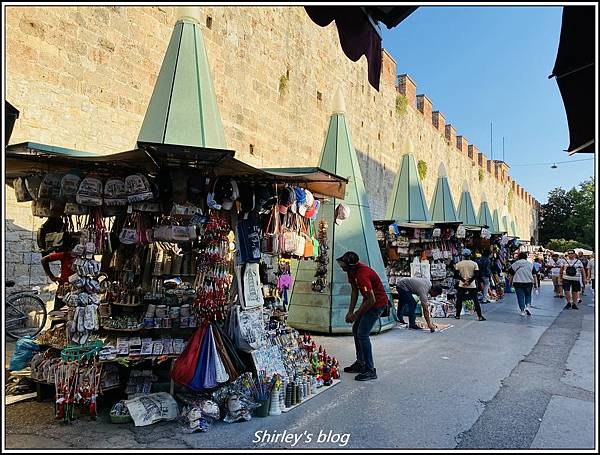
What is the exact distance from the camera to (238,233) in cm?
545

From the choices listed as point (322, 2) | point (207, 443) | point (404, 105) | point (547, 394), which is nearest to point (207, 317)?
point (207, 443)

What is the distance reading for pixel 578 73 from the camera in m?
3.54

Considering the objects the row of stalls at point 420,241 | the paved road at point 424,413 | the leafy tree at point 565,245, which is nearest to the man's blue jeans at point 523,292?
the row of stalls at point 420,241

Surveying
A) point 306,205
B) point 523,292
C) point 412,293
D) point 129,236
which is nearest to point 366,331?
point 306,205

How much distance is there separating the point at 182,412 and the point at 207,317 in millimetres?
921

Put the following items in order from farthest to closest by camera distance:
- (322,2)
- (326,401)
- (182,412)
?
1. (326,401)
2. (182,412)
3. (322,2)

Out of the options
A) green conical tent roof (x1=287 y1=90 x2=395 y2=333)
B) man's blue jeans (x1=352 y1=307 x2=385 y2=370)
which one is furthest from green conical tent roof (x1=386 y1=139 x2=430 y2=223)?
man's blue jeans (x1=352 y1=307 x2=385 y2=370)

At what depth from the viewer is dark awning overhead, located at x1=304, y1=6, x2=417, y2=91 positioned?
3.08 m

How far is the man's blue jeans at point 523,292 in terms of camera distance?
38.8 ft

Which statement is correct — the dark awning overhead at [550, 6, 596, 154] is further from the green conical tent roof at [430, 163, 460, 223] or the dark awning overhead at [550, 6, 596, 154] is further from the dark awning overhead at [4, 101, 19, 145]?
the green conical tent roof at [430, 163, 460, 223]

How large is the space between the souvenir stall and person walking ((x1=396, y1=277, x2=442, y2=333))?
4.10m

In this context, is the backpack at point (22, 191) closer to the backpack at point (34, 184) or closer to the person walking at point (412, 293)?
the backpack at point (34, 184)

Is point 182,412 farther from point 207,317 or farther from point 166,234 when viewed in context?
point 166,234

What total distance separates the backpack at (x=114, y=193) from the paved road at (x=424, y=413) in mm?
2209
